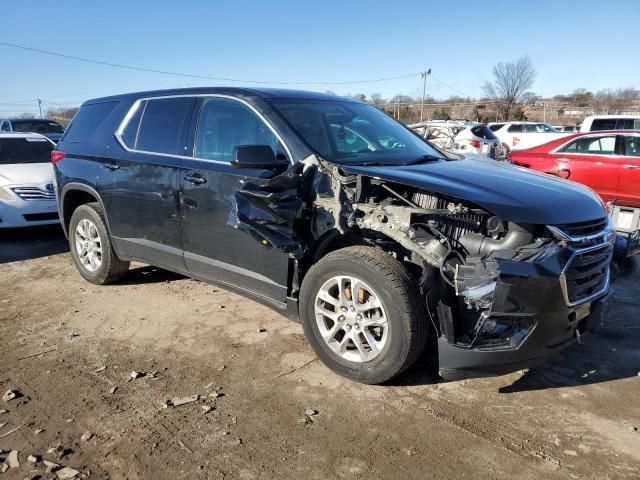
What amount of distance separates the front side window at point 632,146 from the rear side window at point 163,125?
7267 mm

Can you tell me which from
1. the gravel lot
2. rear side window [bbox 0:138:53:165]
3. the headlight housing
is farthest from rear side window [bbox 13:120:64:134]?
the gravel lot

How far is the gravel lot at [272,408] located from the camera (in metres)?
2.57

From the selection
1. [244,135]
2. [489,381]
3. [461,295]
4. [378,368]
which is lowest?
[489,381]

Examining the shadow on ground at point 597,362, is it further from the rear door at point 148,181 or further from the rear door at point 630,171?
the rear door at point 630,171

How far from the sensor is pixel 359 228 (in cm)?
330

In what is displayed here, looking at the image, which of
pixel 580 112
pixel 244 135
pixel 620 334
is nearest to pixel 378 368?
pixel 244 135

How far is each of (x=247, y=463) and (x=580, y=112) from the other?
194 ft

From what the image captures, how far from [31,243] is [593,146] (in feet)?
29.8

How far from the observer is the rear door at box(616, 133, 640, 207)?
811 centimetres

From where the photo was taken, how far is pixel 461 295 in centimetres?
284

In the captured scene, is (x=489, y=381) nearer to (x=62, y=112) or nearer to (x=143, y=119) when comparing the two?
(x=143, y=119)

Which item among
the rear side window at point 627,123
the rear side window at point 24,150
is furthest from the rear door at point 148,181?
the rear side window at point 627,123

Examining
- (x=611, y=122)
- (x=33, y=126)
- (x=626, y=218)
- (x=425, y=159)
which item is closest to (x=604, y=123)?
(x=611, y=122)

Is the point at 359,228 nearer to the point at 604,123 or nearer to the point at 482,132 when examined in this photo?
the point at 482,132
